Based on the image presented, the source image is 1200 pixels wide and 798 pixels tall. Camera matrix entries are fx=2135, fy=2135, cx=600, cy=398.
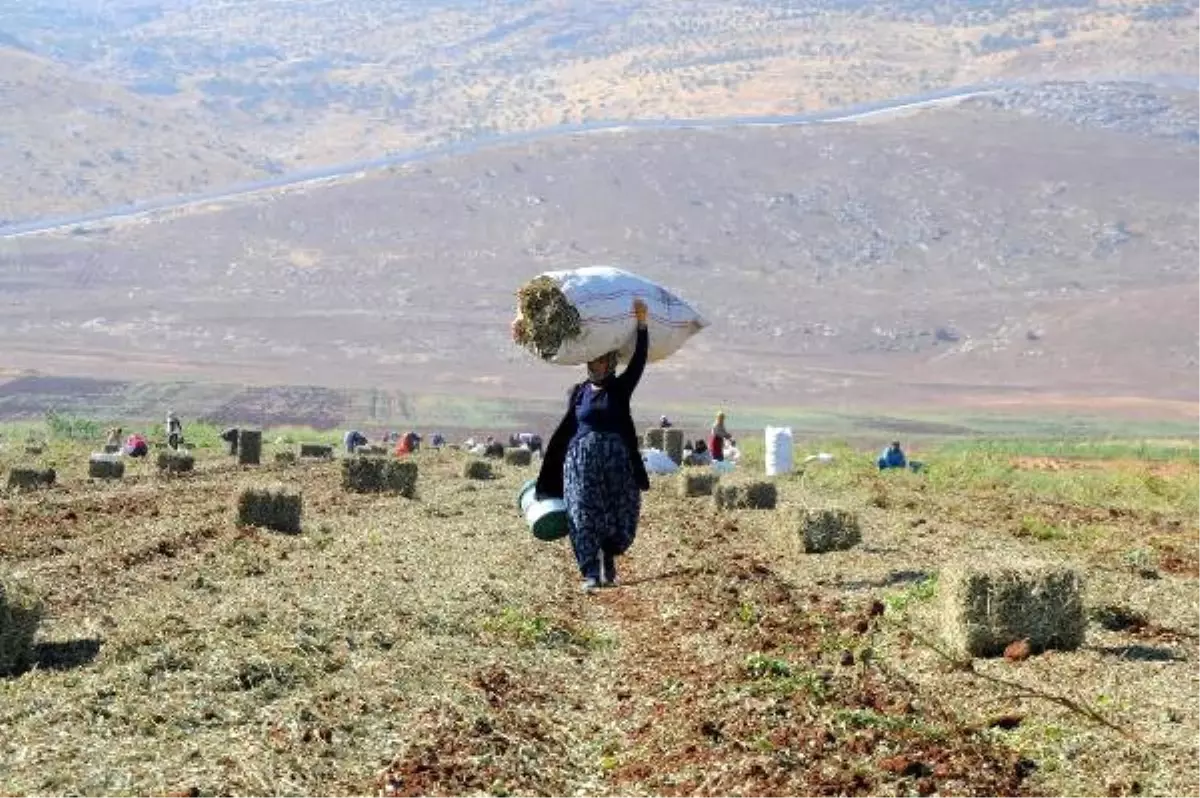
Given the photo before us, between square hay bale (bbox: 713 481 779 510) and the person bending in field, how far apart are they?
457 inches

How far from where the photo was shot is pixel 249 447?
4206 centimetres

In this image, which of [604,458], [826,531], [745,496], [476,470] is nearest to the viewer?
[604,458]

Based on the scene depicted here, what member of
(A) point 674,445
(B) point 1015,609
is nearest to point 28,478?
(A) point 674,445

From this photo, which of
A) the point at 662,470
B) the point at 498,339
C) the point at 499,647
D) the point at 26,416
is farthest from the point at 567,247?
the point at 499,647

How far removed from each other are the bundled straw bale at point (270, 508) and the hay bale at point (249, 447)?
63.4ft

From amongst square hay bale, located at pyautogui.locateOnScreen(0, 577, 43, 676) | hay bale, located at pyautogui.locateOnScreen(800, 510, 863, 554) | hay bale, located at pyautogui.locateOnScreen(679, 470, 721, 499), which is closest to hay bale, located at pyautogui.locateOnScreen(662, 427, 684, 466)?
hay bale, located at pyautogui.locateOnScreen(679, 470, 721, 499)

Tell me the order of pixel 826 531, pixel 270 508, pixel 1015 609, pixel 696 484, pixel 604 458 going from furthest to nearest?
pixel 696 484 → pixel 270 508 → pixel 826 531 → pixel 604 458 → pixel 1015 609

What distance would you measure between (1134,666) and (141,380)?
101680 millimetres

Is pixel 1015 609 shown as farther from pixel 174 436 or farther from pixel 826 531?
pixel 174 436

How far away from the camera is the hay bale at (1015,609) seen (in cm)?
1308

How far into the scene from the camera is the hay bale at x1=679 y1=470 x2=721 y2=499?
1214 inches

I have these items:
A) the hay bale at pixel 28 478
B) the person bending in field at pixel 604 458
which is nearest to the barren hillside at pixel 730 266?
the hay bale at pixel 28 478

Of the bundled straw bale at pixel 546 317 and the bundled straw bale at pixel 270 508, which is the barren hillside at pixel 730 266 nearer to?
the bundled straw bale at pixel 270 508

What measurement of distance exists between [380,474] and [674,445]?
13.7 m
